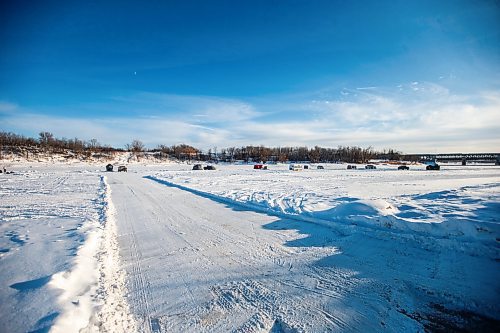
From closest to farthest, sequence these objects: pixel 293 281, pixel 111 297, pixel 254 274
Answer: pixel 111 297
pixel 293 281
pixel 254 274

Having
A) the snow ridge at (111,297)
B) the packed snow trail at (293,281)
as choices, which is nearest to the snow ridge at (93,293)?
the snow ridge at (111,297)

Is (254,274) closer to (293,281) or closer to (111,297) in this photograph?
(293,281)

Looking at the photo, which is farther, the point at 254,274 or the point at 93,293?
the point at 254,274

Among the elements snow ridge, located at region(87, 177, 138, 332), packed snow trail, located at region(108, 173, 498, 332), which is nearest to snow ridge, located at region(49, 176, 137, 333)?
snow ridge, located at region(87, 177, 138, 332)

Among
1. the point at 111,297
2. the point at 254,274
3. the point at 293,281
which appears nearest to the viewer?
the point at 111,297

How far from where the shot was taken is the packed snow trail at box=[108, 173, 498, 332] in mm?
3137

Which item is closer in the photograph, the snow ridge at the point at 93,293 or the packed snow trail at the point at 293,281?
the snow ridge at the point at 93,293

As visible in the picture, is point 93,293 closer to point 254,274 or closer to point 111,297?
Result: point 111,297

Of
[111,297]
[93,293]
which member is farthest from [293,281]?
[93,293]

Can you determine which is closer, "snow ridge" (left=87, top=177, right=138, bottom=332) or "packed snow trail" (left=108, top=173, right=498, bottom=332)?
"snow ridge" (left=87, top=177, right=138, bottom=332)

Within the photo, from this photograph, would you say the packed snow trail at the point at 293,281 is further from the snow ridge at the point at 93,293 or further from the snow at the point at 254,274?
the snow ridge at the point at 93,293

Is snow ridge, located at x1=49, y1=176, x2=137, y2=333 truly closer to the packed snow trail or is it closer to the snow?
the snow

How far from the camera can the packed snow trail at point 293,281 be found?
314 centimetres

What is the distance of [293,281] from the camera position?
4.05 metres
